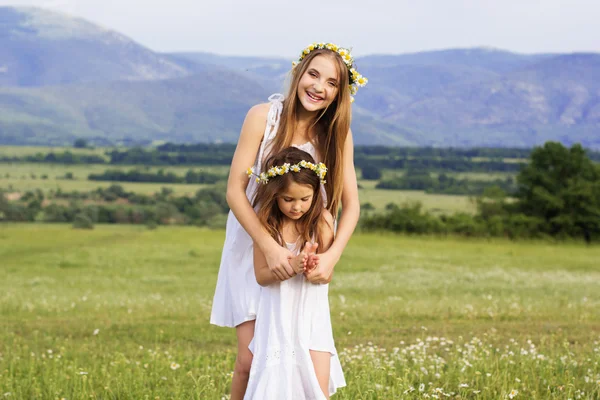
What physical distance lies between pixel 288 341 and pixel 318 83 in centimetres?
175

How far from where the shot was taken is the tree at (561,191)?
127ft

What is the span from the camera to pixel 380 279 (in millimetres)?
21406

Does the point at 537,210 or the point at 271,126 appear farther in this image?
the point at 537,210

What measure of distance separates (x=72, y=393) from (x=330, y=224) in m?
3.11

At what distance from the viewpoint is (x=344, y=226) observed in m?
5.20

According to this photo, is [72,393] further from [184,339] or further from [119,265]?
[119,265]

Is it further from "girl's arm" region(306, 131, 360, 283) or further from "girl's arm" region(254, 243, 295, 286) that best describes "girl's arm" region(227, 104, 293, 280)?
"girl's arm" region(306, 131, 360, 283)

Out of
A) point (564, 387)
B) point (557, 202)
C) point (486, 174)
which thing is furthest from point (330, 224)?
point (486, 174)

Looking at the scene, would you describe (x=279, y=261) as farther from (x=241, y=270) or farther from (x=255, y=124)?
(x=255, y=124)

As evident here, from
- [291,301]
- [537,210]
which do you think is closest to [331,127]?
[291,301]

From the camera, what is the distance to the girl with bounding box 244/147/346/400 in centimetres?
491

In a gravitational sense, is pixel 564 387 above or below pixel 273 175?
below

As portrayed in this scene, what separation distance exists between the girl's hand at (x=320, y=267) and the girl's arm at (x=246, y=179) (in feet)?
0.68

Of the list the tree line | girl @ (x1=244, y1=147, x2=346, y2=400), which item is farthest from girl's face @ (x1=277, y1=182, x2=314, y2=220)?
the tree line
